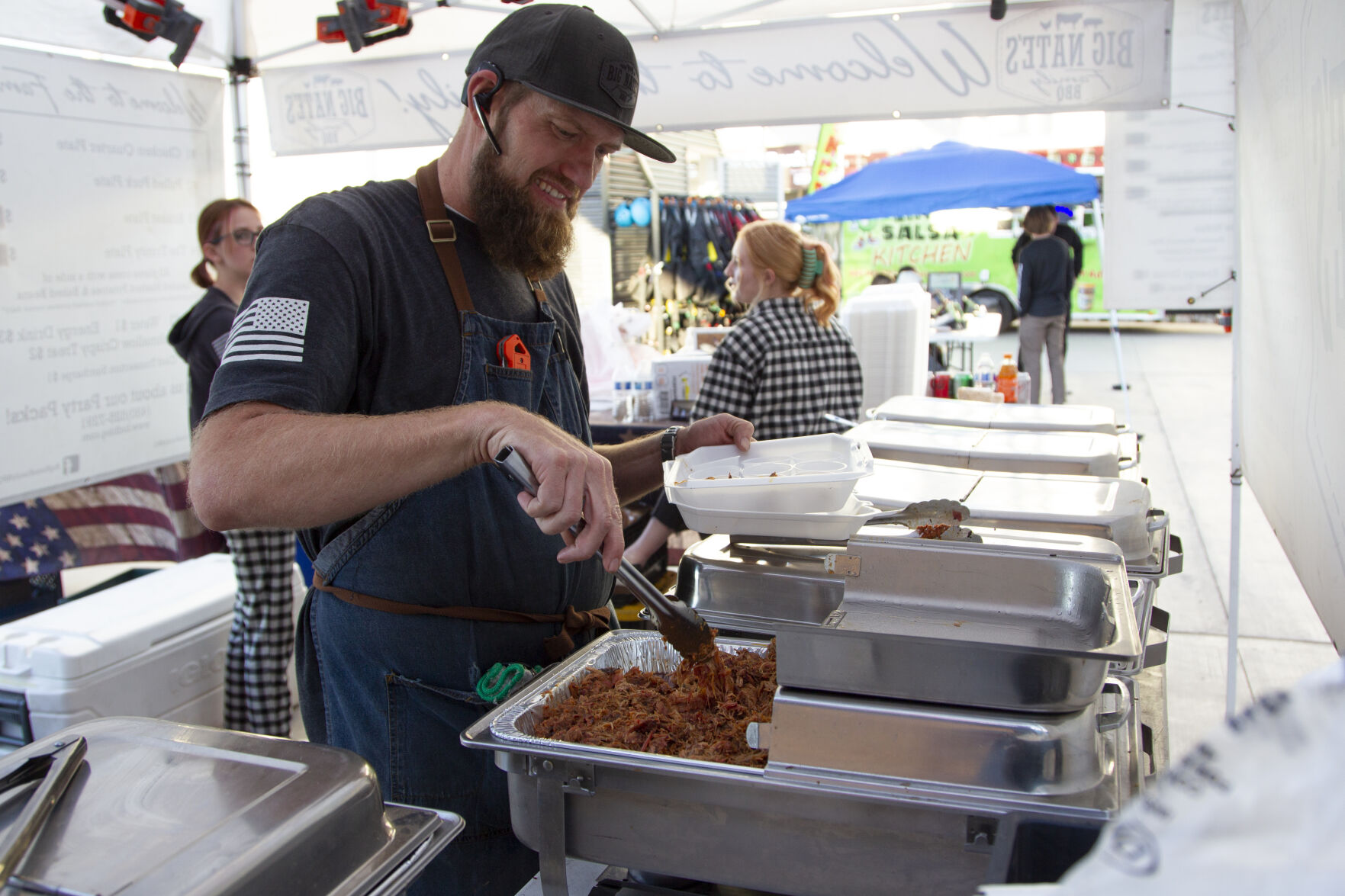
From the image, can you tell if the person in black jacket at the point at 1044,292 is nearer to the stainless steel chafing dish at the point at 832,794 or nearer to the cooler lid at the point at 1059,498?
the cooler lid at the point at 1059,498

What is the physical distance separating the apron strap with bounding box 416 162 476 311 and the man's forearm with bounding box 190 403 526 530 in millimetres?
368

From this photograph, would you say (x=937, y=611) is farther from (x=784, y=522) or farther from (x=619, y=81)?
(x=619, y=81)

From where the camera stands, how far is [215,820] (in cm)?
91

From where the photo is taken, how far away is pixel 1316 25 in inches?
69.8

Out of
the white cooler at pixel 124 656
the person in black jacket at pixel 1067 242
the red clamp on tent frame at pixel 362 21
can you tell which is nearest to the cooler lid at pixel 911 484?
the white cooler at pixel 124 656

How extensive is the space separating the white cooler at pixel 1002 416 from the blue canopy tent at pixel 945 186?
598 centimetres

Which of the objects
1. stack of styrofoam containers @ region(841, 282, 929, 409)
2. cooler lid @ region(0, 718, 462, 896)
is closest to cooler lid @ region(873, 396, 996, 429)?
stack of styrofoam containers @ region(841, 282, 929, 409)

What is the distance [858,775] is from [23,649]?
2.45m

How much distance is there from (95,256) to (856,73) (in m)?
3.03

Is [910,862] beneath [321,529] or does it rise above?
beneath

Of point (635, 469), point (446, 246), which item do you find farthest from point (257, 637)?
point (446, 246)

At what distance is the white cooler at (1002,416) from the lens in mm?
2867

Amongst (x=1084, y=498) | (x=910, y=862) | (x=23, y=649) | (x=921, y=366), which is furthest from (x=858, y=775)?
(x=921, y=366)

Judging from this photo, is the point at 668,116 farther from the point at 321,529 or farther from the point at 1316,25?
the point at 321,529
